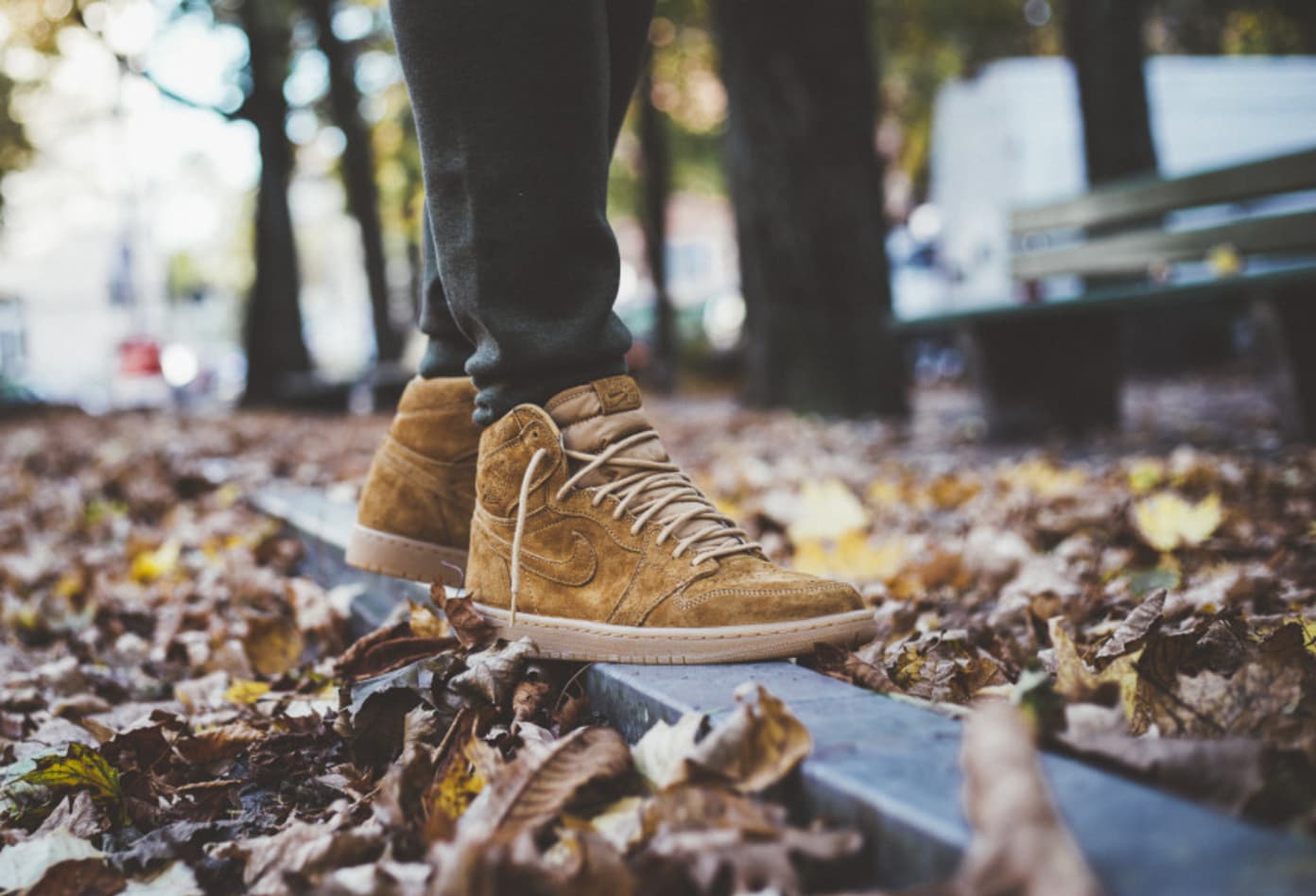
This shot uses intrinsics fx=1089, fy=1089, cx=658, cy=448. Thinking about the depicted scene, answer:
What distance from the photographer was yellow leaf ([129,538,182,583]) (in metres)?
2.92

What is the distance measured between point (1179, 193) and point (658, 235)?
10183 mm

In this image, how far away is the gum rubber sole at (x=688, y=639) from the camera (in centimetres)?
133

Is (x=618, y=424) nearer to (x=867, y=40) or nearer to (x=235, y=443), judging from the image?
(x=235, y=443)

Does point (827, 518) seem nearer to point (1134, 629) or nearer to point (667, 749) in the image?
point (1134, 629)

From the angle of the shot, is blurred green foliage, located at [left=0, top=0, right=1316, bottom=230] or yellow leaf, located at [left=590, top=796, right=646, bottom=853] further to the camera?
blurred green foliage, located at [left=0, top=0, right=1316, bottom=230]

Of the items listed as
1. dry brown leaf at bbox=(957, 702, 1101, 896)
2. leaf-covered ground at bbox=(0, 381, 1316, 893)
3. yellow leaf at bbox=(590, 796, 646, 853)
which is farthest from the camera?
yellow leaf at bbox=(590, 796, 646, 853)

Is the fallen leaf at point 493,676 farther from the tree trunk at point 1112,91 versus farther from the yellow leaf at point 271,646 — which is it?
the tree trunk at point 1112,91

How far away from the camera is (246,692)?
179 centimetres

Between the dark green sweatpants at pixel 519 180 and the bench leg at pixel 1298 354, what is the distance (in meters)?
3.52

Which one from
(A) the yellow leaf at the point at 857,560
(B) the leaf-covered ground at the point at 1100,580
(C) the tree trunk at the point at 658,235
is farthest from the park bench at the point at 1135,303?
(C) the tree trunk at the point at 658,235

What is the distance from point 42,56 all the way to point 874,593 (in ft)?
63.2

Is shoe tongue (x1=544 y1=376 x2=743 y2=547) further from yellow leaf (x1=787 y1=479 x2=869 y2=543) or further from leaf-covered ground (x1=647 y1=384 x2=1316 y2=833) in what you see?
yellow leaf (x1=787 y1=479 x2=869 y2=543)

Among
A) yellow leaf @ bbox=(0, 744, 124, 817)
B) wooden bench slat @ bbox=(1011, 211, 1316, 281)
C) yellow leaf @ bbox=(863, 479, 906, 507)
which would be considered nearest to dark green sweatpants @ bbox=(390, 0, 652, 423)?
yellow leaf @ bbox=(0, 744, 124, 817)

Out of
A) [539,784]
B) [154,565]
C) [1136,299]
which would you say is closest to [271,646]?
[154,565]
